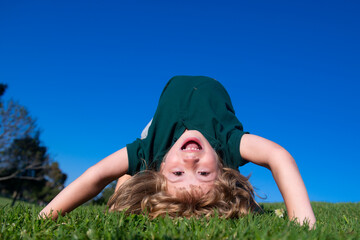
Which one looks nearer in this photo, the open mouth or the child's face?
the child's face

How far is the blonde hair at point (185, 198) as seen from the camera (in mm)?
3213

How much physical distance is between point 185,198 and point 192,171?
33cm

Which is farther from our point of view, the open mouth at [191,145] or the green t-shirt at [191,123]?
the green t-shirt at [191,123]

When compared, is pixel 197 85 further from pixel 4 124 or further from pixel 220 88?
pixel 4 124

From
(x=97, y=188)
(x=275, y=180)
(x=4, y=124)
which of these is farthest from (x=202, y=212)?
(x=4, y=124)

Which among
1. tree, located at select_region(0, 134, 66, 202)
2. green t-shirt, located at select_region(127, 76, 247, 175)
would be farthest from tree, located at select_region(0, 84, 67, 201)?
green t-shirt, located at select_region(127, 76, 247, 175)

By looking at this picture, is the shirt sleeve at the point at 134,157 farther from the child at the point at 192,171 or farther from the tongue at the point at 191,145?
the tongue at the point at 191,145

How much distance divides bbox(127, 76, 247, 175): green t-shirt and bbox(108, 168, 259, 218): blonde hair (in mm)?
378

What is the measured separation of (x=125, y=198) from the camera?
12.4ft

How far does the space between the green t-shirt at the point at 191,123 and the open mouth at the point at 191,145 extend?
369 mm

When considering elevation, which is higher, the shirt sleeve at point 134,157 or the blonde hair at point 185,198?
the shirt sleeve at point 134,157

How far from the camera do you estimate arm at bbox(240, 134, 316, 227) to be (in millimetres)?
2896

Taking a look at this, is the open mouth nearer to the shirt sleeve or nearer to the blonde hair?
the blonde hair

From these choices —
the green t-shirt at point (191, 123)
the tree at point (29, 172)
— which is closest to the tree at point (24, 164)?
the tree at point (29, 172)
